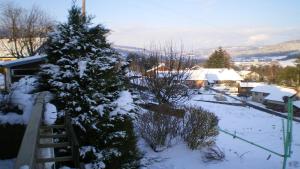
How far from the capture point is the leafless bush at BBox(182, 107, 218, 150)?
13016 millimetres

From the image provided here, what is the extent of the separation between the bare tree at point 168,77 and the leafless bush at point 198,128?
364cm

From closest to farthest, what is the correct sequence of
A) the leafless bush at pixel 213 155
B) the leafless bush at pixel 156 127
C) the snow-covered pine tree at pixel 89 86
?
the snow-covered pine tree at pixel 89 86 → the leafless bush at pixel 213 155 → the leafless bush at pixel 156 127

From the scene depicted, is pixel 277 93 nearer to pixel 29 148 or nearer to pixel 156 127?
pixel 156 127

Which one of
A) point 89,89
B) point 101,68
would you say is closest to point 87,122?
point 89,89

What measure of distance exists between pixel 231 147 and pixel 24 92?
10943 millimetres

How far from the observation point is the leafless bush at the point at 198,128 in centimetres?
1302

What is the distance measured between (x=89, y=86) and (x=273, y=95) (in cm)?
4602

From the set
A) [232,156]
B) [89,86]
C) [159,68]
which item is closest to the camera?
[89,86]

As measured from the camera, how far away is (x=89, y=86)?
6797mm

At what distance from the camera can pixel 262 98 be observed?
53562mm

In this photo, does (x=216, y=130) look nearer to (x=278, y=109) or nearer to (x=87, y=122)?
(x=87, y=122)

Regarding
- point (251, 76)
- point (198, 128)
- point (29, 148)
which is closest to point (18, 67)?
point (198, 128)

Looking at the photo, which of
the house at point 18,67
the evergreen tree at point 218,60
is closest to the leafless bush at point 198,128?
the house at point 18,67

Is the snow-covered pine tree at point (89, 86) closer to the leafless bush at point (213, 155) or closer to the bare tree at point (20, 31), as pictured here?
the leafless bush at point (213, 155)
